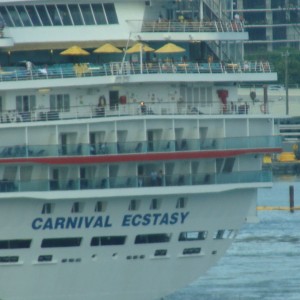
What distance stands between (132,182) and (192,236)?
3.45 meters

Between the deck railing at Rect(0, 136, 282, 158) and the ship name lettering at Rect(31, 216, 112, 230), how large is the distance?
208 cm

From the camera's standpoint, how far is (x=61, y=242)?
221 ft

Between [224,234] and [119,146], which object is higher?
[119,146]

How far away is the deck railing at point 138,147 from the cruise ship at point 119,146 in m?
0.03

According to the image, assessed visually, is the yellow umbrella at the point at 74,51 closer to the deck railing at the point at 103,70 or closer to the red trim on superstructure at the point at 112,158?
the deck railing at the point at 103,70

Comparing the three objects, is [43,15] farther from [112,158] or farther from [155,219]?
[155,219]

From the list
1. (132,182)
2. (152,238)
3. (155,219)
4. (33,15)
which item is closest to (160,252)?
(152,238)

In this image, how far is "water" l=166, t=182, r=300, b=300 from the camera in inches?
3086

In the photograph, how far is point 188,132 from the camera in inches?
2662

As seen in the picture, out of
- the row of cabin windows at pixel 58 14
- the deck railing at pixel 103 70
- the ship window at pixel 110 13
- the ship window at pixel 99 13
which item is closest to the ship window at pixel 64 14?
the row of cabin windows at pixel 58 14

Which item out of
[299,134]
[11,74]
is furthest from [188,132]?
[299,134]

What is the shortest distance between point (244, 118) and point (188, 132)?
190 cm

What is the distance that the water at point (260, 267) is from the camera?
7838cm

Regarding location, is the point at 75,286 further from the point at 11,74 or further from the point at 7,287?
the point at 11,74
